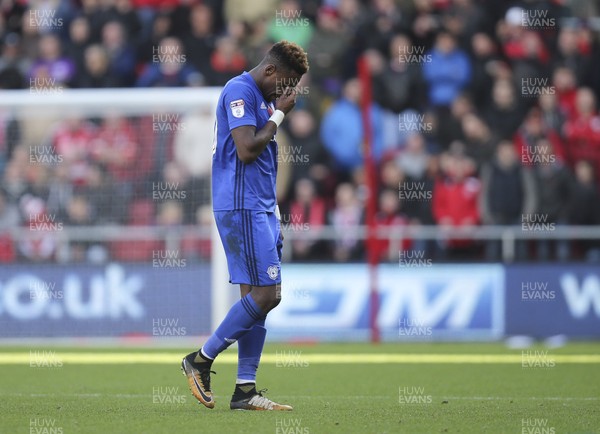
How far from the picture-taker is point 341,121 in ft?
53.3

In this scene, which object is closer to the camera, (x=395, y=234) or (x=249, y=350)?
(x=249, y=350)

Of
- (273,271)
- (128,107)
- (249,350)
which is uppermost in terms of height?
(128,107)

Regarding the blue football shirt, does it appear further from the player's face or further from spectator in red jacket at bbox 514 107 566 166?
spectator in red jacket at bbox 514 107 566 166

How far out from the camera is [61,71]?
17281 mm

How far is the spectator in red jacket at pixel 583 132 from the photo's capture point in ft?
52.9

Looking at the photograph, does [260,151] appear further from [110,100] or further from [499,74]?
[499,74]

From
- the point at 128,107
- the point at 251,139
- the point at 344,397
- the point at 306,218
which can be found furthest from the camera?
the point at 306,218

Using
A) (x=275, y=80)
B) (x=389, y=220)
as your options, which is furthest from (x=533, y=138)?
(x=275, y=80)

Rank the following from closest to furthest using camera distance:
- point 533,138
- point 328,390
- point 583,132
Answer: point 328,390, point 533,138, point 583,132

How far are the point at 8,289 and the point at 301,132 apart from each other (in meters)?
4.38

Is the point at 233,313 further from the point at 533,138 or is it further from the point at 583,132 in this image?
the point at 583,132

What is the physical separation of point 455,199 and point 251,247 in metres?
8.22

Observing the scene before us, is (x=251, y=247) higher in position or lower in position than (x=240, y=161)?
lower

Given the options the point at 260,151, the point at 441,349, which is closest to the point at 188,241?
the point at 441,349
